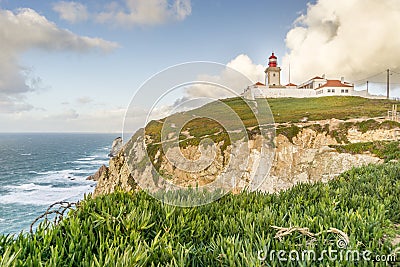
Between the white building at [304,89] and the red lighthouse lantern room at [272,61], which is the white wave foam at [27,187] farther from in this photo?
the red lighthouse lantern room at [272,61]

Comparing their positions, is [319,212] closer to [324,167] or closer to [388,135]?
[324,167]

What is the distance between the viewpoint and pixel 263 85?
232 ft

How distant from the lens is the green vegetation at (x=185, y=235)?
197cm

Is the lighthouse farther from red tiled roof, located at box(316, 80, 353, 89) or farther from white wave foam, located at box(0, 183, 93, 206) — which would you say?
white wave foam, located at box(0, 183, 93, 206)

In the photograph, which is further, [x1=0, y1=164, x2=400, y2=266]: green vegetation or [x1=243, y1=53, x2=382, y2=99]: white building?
[x1=243, y1=53, x2=382, y2=99]: white building

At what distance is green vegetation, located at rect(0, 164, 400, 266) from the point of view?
1.97 meters

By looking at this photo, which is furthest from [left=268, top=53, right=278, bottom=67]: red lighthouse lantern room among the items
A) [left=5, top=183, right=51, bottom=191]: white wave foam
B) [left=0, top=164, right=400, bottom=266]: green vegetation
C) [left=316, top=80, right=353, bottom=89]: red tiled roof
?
[left=0, top=164, right=400, bottom=266]: green vegetation

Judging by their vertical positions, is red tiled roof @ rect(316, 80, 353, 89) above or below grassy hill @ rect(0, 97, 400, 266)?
above

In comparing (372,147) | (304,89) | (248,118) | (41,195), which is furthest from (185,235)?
(304,89)

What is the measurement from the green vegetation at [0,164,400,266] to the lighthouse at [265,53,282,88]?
72.1 meters

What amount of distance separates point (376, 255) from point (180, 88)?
352 cm

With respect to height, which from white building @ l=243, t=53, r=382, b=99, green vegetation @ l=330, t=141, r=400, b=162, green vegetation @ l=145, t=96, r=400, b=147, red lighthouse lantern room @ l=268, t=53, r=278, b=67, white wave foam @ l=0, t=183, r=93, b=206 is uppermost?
red lighthouse lantern room @ l=268, t=53, r=278, b=67

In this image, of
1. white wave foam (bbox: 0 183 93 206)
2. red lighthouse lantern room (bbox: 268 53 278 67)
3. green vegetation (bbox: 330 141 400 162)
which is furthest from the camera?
red lighthouse lantern room (bbox: 268 53 278 67)

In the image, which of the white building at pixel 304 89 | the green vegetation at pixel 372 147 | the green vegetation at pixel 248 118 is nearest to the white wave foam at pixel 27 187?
the green vegetation at pixel 248 118
